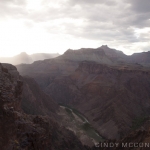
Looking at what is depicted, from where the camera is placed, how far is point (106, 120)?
238 feet

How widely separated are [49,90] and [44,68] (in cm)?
3866

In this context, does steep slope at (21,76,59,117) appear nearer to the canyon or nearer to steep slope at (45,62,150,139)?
the canyon

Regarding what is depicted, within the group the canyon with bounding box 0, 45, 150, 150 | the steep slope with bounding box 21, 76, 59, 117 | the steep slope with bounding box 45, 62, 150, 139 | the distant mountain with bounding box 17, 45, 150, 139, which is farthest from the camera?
the distant mountain with bounding box 17, 45, 150, 139

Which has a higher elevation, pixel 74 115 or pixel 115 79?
pixel 115 79

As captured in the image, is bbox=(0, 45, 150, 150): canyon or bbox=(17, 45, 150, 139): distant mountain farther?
bbox=(17, 45, 150, 139): distant mountain

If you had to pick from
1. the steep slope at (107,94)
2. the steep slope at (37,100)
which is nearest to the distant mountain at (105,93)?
the steep slope at (107,94)

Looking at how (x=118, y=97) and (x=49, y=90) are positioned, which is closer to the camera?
(x=118, y=97)

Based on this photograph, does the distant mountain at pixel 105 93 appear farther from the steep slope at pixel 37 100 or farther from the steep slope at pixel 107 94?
the steep slope at pixel 37 100

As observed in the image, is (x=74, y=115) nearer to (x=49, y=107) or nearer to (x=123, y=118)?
(x=49, y=107)

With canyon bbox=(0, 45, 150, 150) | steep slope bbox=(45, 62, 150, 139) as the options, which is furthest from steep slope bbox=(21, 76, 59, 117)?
steep slope bbox=(45, 62, 150, 139)

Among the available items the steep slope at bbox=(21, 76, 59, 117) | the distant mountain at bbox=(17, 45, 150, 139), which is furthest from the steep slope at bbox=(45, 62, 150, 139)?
the steep slope at bbox=(21, 76, 59, 117)

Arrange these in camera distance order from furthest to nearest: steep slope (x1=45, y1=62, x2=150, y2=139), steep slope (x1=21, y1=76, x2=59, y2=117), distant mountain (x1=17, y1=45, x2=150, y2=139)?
distant mountain (x1=17, y1=45, x2=150, y2=139) → steep slope (x1=45, y1=62, x2=150, y2=139) → steep slope (x1=21, y1=76, x2=59, y2=117)

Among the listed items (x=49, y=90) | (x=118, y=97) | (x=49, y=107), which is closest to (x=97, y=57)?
(x=49, y=90)

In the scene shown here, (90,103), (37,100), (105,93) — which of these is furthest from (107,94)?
(37,100)
